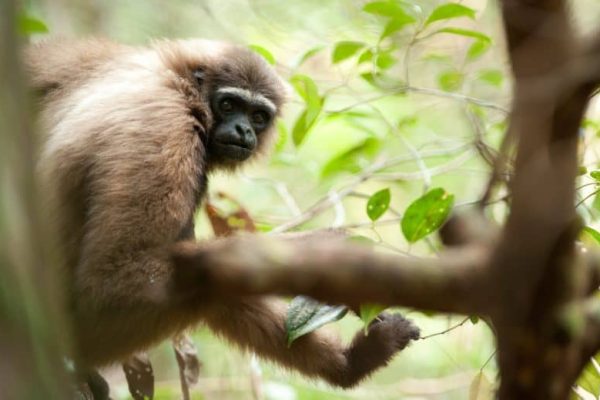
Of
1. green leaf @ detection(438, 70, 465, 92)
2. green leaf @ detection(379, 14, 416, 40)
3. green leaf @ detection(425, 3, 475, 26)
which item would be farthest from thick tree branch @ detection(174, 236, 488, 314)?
green leaf @ detection(438, 70, 465, 92)

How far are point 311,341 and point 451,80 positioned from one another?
194 centimetres

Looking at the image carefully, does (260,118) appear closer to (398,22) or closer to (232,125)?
(232,125)

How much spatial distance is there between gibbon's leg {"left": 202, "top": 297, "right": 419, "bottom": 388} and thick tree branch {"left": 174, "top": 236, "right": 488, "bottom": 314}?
9.49 ft

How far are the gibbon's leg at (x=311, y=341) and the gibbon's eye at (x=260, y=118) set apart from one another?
1366 mm

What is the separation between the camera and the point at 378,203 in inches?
149

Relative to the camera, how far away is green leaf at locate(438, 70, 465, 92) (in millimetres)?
5172

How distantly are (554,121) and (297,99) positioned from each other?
4.45 metres

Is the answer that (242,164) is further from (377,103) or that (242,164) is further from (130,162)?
(377,103)

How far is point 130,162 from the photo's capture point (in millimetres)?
3980

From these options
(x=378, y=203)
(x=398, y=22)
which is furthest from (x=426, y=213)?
(x=398, y=22)

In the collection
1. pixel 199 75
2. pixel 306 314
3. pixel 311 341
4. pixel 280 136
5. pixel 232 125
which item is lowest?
pixel 311 341

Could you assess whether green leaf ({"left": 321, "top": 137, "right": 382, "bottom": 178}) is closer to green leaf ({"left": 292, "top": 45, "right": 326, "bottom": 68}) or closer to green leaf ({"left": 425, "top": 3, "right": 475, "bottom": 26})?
green leaf ({"left": 292, "top": 45, "right": 326, "bottom": 68})

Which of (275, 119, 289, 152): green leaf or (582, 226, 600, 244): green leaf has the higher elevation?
(582, 226, 600, 244): green leaf

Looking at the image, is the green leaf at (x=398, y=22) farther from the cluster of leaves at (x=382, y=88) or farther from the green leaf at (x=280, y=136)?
the green leaf at (x=280, y=136)
